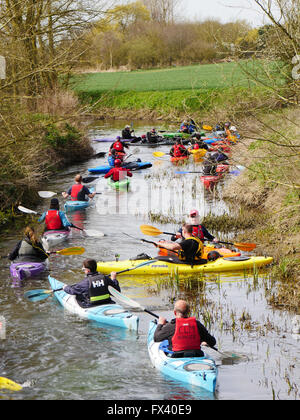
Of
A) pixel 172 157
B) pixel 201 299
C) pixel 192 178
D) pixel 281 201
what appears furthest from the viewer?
pixel 172 157

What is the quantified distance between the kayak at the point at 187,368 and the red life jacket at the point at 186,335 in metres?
0.16

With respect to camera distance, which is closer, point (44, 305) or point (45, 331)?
point (45, 331)

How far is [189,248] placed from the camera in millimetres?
11250

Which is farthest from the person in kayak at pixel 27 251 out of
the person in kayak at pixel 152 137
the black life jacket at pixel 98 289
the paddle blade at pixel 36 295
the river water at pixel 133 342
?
the person in kayak at pixel 152 137

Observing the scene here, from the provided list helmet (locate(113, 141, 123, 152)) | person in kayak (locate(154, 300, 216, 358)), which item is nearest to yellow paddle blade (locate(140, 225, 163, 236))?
person in kayak (locate(154, 300, 216, 358))

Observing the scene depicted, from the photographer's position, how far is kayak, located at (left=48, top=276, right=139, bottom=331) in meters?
9.02

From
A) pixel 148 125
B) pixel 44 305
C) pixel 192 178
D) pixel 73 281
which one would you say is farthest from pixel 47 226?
pixel 148 125

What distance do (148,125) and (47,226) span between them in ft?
83.6

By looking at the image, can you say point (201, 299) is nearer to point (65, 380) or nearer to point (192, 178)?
point (65, 380)

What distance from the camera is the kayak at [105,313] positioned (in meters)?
9.02

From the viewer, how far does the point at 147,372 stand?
301 inches

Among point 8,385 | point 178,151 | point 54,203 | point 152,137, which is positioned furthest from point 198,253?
point 152,137

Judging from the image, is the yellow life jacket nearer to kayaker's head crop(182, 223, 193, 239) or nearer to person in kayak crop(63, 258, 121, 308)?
kayaker's head crop(182, 223, 193, 239)

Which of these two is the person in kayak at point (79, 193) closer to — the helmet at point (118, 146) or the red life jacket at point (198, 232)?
the red life jacket at point (198, 232)
